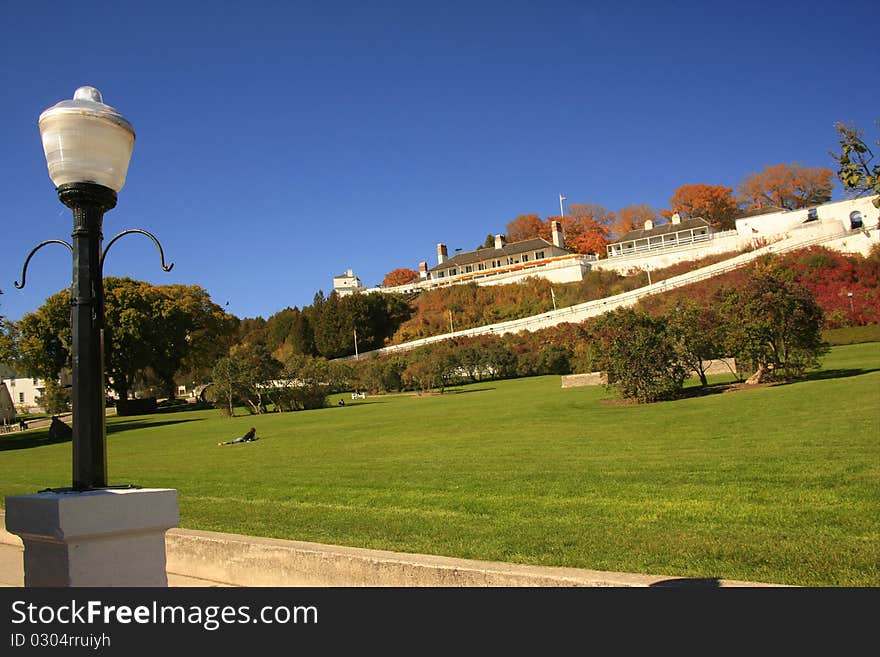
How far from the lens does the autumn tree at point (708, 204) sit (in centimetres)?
9900

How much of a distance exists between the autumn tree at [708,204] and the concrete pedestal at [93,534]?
4096 inches

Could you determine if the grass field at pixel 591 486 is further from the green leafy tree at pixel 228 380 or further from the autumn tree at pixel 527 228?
the autumn tree at pixel 527 228

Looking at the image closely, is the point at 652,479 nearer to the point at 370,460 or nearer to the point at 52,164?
the point at 370,460

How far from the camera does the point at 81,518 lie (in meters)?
2.92

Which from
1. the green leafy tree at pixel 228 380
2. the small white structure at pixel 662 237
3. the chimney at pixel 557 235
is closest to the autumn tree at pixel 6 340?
the green leafy tree at pixel 228 380

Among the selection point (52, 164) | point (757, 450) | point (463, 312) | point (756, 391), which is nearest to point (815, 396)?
point (756, 391)

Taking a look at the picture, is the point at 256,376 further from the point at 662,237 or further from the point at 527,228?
the point at 527,228

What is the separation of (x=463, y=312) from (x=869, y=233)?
41543 mm

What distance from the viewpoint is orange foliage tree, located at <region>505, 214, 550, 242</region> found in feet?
385

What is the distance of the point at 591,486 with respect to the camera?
A: 932 cm

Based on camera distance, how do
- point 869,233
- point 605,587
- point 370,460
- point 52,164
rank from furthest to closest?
1. point 869,233
2. point 370,460
3. point 605,587
4. point 52,164

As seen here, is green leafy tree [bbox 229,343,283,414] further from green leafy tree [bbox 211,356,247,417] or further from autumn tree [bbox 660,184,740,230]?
autumn tree [bbox 660,184,740,230]

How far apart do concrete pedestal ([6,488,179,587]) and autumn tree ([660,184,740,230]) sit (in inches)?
4096

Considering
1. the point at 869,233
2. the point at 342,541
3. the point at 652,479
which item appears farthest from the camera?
the point at 869,233
